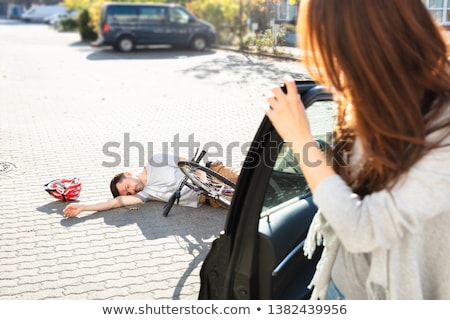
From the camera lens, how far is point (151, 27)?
66.5ft

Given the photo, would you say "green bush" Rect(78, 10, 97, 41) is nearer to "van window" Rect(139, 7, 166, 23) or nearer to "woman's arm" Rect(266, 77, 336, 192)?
"van window" Rect(139, 7, 166, 23)

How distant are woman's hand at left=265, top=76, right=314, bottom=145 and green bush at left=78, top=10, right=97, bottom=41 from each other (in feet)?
86.4

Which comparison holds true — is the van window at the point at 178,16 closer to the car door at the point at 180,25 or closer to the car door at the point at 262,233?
the car door at the point at 180,25

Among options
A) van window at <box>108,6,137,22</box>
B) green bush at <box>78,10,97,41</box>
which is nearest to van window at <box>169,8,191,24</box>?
van window at <box>108,6,137,22</box>

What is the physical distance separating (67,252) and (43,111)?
6451 mm

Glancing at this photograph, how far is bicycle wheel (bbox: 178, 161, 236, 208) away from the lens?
4516 millimetres

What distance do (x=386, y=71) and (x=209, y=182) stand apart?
3645 mm

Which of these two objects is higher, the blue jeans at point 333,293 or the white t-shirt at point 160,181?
the blue jeans at point 333,293

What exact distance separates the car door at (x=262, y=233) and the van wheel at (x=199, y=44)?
19.0 m

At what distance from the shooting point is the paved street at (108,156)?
12.5ft

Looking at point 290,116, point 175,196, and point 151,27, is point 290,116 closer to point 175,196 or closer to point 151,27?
point 175,196

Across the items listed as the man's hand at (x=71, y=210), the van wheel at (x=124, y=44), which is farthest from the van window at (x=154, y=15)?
the man's hand at (x=71, y=210)

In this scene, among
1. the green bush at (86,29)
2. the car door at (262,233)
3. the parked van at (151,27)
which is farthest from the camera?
the green bush at (86,29)
